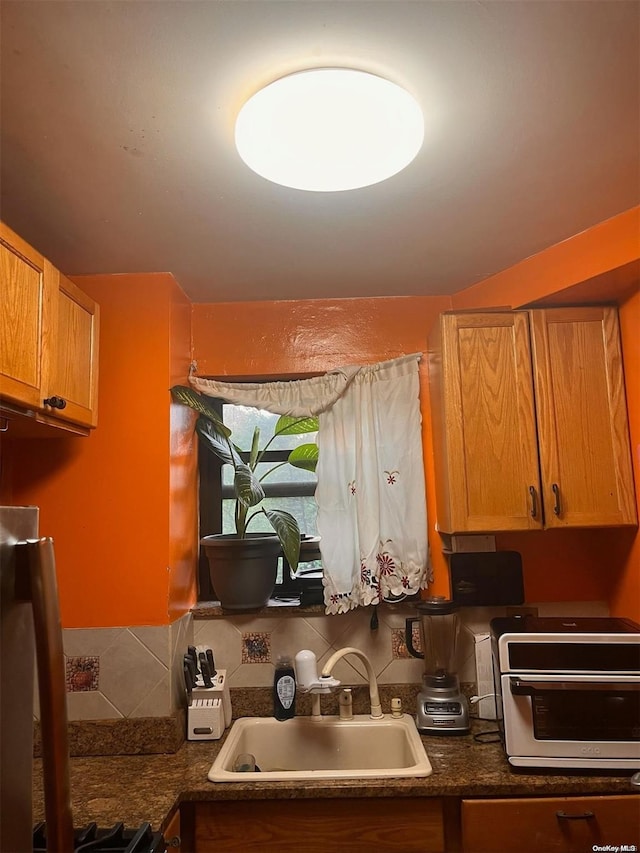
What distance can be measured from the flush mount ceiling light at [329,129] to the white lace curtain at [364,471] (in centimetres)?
105

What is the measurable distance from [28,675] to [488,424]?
167 centimetres

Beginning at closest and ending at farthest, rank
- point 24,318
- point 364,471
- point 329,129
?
1. point 329,129
2. point 24,318
3. point 364,471

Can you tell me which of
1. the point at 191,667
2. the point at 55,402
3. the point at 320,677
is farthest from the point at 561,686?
the point at 55,402

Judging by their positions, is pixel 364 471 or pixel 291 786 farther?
pixel 364 471

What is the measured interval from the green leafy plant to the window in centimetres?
9

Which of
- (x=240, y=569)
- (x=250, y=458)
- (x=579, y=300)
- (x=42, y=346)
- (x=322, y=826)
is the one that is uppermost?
(x=579, y=300)

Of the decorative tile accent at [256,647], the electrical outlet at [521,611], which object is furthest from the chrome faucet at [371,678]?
the electrical outlet at [521,611]

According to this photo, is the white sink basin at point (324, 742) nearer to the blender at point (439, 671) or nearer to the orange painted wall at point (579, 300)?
the blender at point (439, 671)

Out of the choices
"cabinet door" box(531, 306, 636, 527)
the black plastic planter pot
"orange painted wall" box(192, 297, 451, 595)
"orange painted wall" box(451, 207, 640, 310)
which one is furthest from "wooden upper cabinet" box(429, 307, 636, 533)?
the black plastic planter pot

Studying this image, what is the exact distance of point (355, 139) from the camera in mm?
1277

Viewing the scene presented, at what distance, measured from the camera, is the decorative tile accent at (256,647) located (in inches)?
87.6

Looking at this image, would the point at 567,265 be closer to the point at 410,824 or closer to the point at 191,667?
the point at 410,824

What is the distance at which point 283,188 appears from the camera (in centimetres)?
159

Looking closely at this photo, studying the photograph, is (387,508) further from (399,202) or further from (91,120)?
(91,120)
